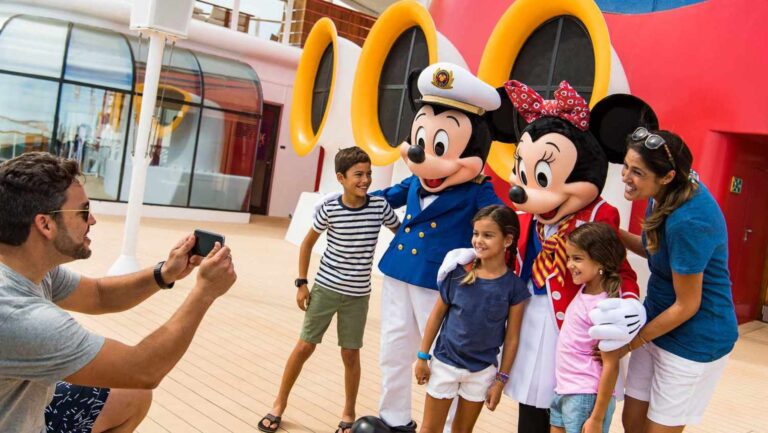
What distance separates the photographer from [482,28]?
9.04 m

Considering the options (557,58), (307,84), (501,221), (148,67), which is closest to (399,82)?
(307,84)

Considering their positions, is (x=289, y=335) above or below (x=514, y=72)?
below

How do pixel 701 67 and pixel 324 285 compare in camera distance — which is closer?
pixel 324 285

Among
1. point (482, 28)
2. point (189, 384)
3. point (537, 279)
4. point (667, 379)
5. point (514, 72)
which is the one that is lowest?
point (189, 384)

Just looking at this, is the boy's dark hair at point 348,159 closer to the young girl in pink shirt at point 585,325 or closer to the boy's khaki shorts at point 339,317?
the boy's khaki shorts at point 339,317

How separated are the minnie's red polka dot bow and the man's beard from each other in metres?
1.78

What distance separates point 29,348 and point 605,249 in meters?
1.76

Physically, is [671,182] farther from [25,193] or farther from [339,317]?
[25,193]

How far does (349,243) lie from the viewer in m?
3.39

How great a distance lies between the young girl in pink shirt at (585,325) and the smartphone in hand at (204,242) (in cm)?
119

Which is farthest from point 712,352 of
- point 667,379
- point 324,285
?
point 324,285

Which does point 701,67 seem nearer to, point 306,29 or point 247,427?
point 247,427

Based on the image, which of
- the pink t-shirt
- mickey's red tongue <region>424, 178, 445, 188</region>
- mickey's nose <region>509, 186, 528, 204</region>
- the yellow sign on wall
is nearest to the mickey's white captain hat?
mickey's red tongue <region>424, 178, 445, 188</region>

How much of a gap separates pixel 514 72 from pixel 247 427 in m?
5.27
